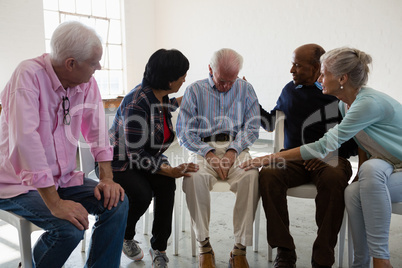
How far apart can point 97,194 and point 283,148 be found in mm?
1268

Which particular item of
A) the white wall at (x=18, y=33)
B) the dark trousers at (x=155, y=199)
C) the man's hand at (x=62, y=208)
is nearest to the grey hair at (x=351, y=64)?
the dark trousers at (x=155, y=199)

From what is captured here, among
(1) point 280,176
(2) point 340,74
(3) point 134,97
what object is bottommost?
(1) point 280,176

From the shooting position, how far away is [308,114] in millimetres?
2215

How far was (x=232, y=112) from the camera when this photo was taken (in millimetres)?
2309

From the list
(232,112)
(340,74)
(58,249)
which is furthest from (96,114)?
(340,74)

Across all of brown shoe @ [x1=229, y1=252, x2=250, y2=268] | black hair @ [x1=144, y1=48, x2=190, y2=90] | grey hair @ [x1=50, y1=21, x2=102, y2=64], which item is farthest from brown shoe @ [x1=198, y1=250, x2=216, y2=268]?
grey hair @ [x1=50, y1=21, x2=102, y2=64]

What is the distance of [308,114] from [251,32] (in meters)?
3.99

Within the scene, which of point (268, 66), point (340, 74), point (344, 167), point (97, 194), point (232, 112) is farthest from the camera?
point (268, 66)

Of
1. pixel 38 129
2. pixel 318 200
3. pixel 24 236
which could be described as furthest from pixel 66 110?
pixel 318 200

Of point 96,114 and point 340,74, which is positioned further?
point 340,74

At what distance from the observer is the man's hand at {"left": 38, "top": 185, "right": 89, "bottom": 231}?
1.37 meters

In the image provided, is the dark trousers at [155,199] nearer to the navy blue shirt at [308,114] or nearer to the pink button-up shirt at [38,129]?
the pink button-up shirt at [38,129]

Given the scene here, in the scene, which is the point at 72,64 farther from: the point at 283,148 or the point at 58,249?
the point at 283,148

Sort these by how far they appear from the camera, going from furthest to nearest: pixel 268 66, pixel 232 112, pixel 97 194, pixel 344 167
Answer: pixel 268 66 < pixel 232 112 < pixel 344 167 < pixel 97 194
